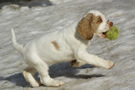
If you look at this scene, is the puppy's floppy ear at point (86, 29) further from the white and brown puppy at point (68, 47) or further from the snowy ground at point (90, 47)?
the snowy ground at point (90, 47)

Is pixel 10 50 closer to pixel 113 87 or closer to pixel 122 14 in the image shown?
pixel 122 14

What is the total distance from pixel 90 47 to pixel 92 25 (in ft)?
8.72

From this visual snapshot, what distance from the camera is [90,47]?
22.9ft

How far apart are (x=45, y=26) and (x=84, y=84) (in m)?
6.07

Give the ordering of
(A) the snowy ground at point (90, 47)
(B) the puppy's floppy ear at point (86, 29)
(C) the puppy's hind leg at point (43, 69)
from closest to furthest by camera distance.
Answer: (B) the puppy's floppy ear at point (86, 29), (A) the snowy ground at point (90, 47), (C) the puppy's hind leg at point (43, 69)

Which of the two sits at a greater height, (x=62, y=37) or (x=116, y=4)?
(x=62, y=37)

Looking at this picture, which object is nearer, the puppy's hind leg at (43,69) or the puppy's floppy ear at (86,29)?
the puppy's floppy ear at (86,29)

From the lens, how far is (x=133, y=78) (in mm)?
4285

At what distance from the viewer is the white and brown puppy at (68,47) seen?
437 centimetres

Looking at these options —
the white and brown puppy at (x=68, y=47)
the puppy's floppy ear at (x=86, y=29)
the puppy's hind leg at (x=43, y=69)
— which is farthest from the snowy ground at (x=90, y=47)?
the puppy's floppy ear at (x=86, y=29)

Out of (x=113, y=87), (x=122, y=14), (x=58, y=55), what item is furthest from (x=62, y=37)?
(x=122, y=14)

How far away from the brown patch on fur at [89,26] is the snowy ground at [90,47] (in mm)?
839

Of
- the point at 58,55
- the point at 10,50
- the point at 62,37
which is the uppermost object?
the point at 62,37

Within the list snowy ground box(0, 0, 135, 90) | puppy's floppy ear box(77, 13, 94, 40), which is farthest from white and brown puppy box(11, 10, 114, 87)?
snowy ground box(0, 0, 135, 90)
